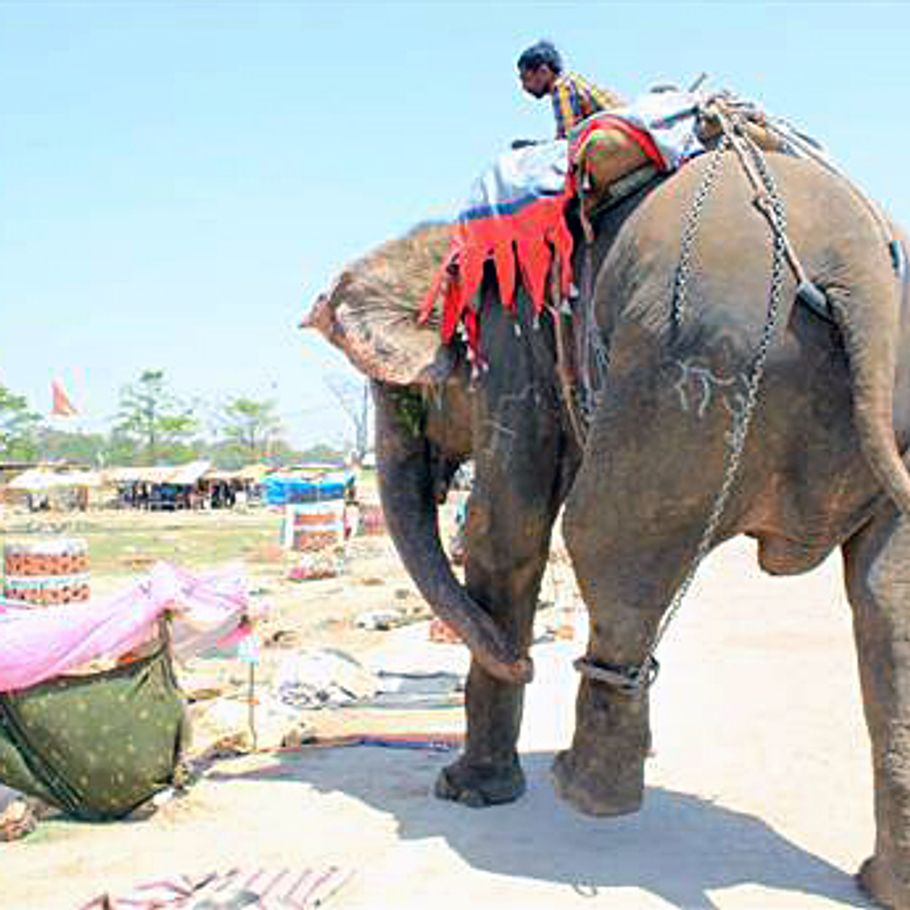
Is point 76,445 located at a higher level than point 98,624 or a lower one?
lower

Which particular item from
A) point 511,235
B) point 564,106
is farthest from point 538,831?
point 564,106

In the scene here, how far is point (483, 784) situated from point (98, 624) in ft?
5.90

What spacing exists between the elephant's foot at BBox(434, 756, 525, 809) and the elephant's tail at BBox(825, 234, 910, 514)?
8.10 ft

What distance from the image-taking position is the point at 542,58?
5.35 meters

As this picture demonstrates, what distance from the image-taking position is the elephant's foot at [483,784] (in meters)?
5.34

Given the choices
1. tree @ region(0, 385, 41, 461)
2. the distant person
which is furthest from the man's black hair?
tree @ region(0, 385, 41, 461)

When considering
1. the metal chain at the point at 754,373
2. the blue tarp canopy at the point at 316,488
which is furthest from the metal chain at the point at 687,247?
the blue tarp canopy at the point at 316,488

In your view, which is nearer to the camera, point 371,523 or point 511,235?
point 511,235

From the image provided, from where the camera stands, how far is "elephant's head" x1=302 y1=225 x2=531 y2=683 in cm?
505

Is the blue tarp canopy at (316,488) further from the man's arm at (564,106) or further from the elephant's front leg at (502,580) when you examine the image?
the man's arm at (564,106)

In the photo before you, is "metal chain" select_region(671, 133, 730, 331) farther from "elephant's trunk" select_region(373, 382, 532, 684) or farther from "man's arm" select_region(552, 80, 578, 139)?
"elephant's trunk" select_region(373, 382, 532, 684)

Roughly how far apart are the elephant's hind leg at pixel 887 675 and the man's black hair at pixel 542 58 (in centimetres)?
250

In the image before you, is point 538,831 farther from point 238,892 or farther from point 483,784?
point 238,892

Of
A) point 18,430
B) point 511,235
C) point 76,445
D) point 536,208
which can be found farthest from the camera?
point 76,445
